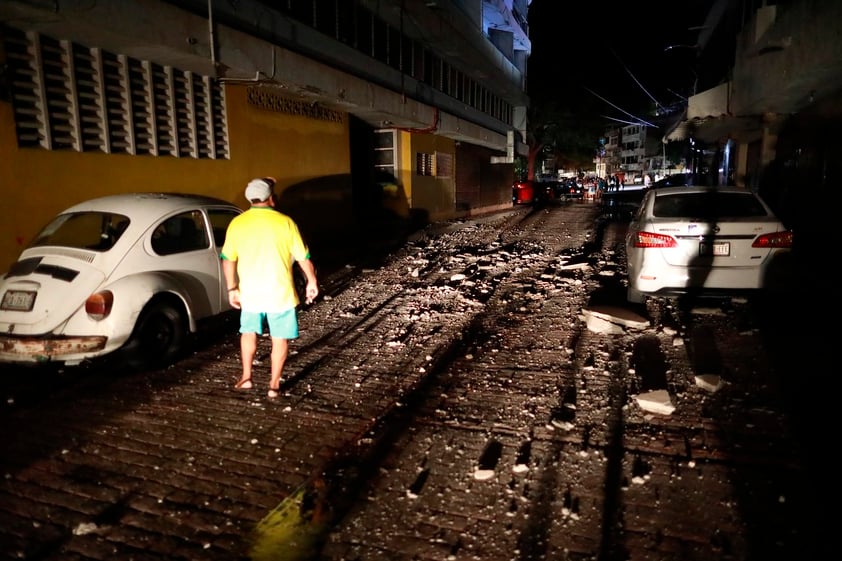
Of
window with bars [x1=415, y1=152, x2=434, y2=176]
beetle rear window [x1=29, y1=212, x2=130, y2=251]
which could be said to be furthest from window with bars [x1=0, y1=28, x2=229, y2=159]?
window with bars [x1=415, y1=152, x2=434, y2=176]

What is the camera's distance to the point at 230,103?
10281mm

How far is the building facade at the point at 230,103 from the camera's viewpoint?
277 inches

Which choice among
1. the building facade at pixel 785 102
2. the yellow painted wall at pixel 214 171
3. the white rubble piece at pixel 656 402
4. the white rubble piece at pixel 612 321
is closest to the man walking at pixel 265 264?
the white rubble piece at pixel 656 402

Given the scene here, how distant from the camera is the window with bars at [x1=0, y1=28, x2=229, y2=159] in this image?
7031 mm

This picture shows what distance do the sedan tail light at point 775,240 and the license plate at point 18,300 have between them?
746 cm

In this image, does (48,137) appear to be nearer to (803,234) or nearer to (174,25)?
(174,25)

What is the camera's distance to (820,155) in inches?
500

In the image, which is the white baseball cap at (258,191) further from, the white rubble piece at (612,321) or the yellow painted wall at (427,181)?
the yellow painted wall at (427,181)

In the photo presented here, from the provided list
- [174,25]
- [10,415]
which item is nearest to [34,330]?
[10,415]

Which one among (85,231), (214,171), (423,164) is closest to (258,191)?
(85,231)

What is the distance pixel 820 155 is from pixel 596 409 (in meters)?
12.2

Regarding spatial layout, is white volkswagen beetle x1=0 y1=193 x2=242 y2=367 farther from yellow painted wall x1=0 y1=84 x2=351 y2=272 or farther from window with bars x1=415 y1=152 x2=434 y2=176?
window with bars x1=415 y1=152 x2=434 y2=176

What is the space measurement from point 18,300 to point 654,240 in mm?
6632

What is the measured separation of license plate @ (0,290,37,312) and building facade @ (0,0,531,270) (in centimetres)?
254
